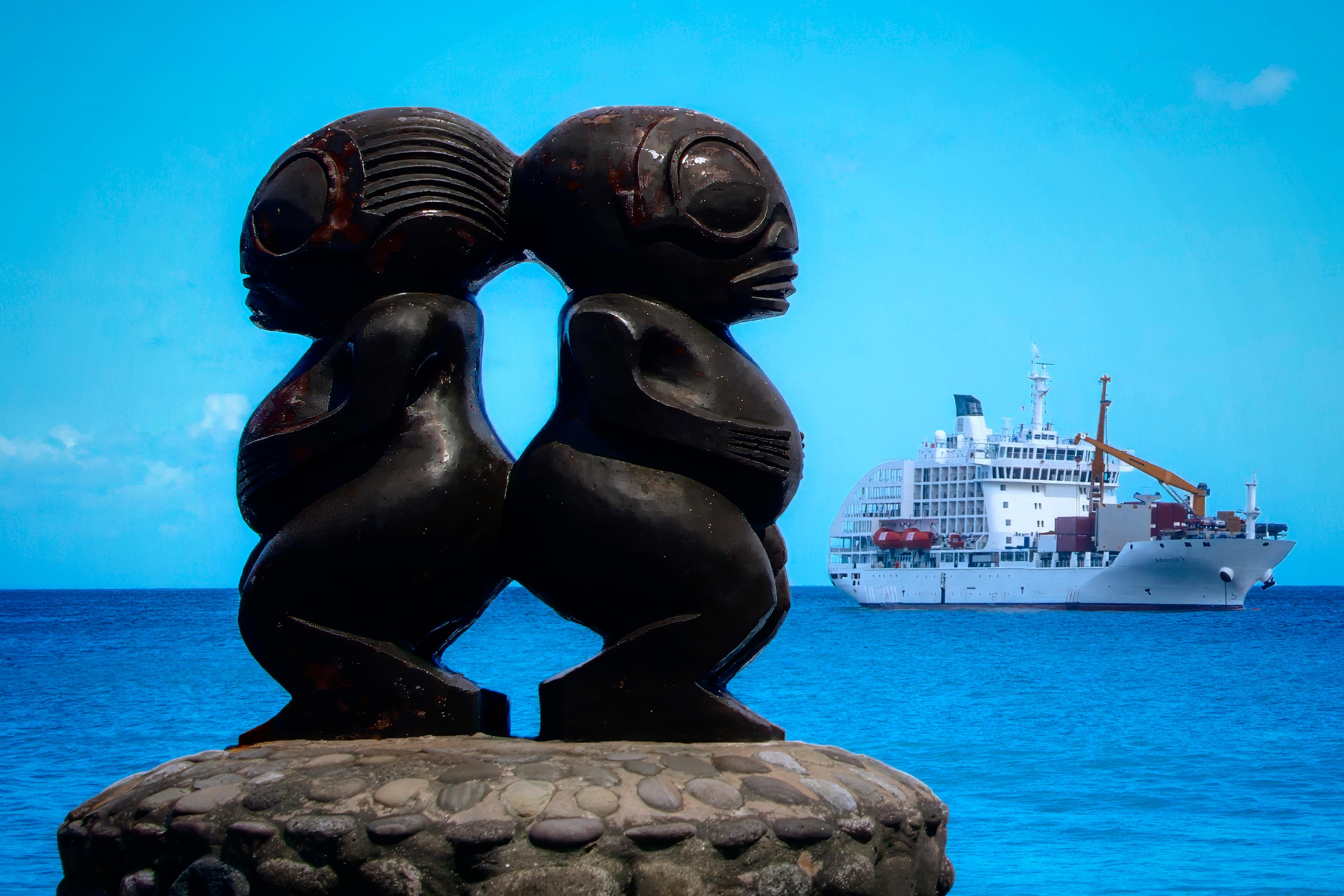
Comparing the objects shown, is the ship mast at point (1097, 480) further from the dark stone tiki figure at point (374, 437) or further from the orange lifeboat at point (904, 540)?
the dark stone tiki figure at point (374, 437)

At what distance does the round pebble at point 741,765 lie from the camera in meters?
3.58

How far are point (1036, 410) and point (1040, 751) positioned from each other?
4120 centimetres

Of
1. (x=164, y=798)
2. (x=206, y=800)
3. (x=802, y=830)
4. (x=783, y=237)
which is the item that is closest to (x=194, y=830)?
(x=206, y=800)

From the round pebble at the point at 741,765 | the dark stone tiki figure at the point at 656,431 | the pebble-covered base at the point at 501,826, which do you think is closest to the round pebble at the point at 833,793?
the pebble-covered base at the point at 501,826

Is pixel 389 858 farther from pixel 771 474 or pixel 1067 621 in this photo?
pixel 1067 621

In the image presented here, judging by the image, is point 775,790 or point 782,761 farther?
point 782,761

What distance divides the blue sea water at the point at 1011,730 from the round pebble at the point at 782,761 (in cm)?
699

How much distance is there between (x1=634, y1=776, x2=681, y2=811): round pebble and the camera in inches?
133

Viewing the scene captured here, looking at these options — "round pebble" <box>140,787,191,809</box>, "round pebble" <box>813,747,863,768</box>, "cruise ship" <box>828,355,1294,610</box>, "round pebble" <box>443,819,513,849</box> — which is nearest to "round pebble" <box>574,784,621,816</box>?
"round pebble" <box>443,819,513,849</box>

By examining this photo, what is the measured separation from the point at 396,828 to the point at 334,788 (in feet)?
0.77

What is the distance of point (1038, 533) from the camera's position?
55031 millimetres

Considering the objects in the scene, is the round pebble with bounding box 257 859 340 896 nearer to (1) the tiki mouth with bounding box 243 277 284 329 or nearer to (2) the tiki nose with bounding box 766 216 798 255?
(1) the tiki mouth with bounding box 243 277 284 329

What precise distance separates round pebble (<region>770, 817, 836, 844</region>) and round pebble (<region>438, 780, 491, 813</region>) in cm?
73

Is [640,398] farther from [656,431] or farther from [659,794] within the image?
[659,794]
